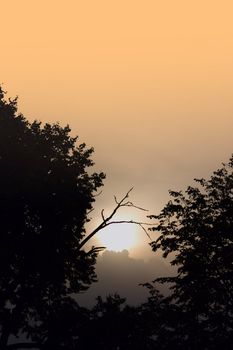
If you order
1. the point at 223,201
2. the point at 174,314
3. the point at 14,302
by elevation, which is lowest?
the point at 14,302

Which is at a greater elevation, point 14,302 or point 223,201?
point 223,201

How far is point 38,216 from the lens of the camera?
27.8m

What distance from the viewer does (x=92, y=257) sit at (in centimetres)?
2955

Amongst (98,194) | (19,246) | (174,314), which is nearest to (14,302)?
(19,246)

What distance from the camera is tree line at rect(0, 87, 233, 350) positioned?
1036 inches

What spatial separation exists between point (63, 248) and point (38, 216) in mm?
2320

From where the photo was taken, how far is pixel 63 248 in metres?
27.5

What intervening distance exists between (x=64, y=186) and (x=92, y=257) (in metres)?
4.72

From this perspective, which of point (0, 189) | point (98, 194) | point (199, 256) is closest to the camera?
point (0, 189)

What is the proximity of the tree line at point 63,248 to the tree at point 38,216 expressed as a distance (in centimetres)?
6

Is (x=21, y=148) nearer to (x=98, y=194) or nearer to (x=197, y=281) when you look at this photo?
(x=98, y=194)

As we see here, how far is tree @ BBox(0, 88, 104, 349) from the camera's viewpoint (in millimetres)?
26234

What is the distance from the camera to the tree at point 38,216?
26.2 meters

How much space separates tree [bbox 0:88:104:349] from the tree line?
0.06m
